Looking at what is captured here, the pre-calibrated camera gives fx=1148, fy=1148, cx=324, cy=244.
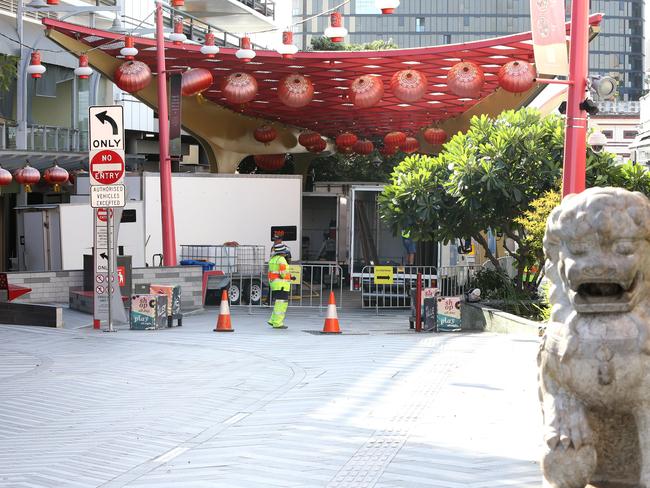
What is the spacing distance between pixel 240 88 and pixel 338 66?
3.03 metres

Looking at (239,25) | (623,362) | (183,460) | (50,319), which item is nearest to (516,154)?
(50,319)

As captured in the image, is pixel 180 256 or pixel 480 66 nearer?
pixel 180 256

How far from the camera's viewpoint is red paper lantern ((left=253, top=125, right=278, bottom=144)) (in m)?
41.4

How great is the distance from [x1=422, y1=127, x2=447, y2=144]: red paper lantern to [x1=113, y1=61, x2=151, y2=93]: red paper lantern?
43.6 feet

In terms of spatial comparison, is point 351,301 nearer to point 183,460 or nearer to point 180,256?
point 180,256

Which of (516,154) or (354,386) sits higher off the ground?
(516,154)

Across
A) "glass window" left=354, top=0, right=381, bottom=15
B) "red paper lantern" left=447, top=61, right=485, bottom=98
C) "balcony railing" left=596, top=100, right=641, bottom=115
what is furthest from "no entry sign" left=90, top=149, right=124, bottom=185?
"glass window" left=354, top=0, right=381, bottom=15

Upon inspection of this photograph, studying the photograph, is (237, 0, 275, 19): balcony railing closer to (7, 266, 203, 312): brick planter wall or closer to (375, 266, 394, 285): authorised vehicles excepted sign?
(375, 266, 394, 285): authorised vehicles excepted sign

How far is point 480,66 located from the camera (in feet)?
113

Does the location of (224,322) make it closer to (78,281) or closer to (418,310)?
(418,310)

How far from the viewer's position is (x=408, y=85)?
33500mm

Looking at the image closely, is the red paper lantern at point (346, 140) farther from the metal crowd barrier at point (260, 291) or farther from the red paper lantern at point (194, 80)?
the metal crowd barrier at point (260, 291)

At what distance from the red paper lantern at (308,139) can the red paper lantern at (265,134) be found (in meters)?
2.74

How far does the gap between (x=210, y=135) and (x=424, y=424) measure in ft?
99.4
